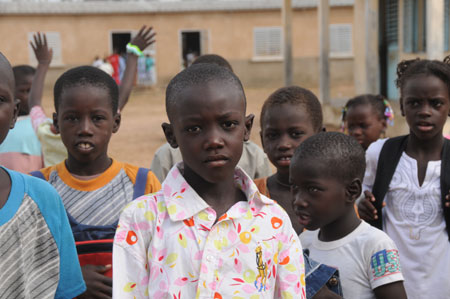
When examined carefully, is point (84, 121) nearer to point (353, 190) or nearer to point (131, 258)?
point (131, 258)

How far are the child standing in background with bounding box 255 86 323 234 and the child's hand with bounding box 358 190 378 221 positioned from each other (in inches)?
16.1

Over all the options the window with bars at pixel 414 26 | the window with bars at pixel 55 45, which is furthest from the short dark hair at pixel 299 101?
the window with bars at pixel 55 45

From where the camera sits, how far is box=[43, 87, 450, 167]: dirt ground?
10.2 metres

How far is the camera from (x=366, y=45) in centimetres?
1033

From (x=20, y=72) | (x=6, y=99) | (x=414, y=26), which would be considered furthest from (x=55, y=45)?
(x=6, y=99)

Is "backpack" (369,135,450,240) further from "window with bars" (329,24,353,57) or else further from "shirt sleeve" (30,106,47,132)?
"window with bars" (329,24,353,57)

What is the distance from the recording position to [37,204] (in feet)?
5.38

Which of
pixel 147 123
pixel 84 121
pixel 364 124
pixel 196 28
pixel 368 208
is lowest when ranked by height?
pixel 147 123

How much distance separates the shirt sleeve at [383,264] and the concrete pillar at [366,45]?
27.8 ft

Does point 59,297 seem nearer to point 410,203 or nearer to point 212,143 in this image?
point 212,143

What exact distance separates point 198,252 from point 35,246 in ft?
1.61

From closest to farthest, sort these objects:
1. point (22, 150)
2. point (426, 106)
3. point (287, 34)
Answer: point (426, 106)
point (22, 150)
point (287, 34)

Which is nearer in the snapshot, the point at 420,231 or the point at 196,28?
the point at 420,231

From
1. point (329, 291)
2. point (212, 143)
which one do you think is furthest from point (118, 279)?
Result: point (329, 291)
